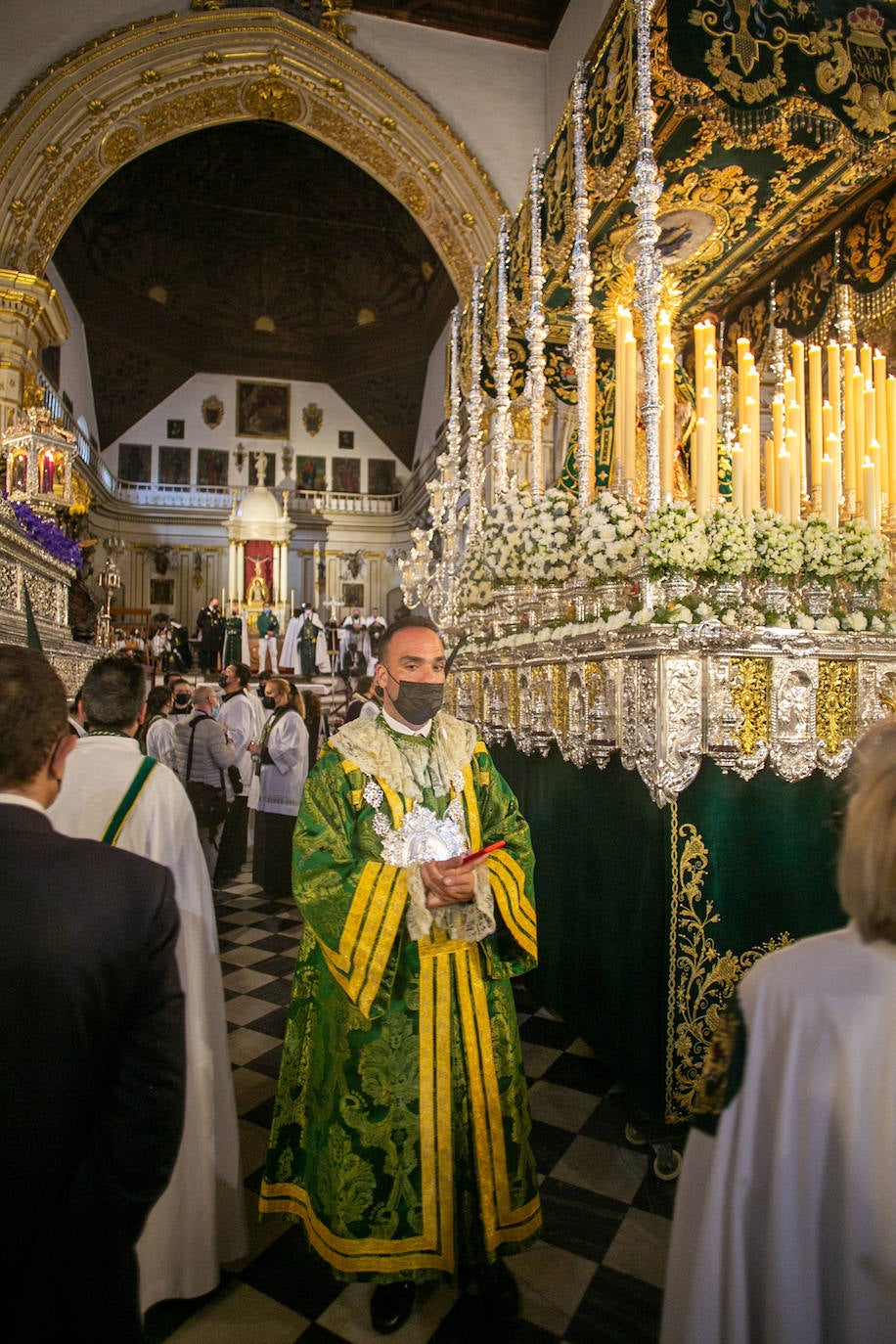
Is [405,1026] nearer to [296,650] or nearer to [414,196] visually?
[414,196]

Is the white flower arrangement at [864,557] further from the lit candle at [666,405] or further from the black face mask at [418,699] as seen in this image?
the black face mask at [418,699]

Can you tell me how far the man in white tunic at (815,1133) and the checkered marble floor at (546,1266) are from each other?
1.26 meters

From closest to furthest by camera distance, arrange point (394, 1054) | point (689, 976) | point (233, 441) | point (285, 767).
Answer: point (394, 1054)
point (689, 976)
point (285, 767)
point (233, 441)

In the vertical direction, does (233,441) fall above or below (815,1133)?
above

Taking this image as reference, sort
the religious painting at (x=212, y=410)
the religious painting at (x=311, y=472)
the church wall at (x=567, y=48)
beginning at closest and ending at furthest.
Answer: the church wall at (x=567, y=48), the religious painting at (x=212, y=410), the religious painting at (x=311, y=472)

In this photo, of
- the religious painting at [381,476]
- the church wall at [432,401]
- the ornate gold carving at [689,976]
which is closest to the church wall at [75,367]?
the religious painting at [381,476]

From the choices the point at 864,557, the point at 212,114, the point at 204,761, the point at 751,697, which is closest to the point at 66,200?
the point at 212,114

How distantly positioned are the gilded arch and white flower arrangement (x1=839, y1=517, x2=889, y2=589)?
7876 mm

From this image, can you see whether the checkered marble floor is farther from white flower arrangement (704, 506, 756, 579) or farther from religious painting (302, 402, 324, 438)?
religious painting (302, 402, 324, 438)

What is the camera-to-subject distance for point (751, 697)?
9.56 ft

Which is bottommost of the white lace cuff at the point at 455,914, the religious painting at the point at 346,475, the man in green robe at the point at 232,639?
the white lace cuff at the point at 455,914

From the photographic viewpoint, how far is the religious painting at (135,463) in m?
24.8

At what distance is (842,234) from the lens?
18.7ft

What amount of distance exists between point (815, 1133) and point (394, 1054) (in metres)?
1.31
